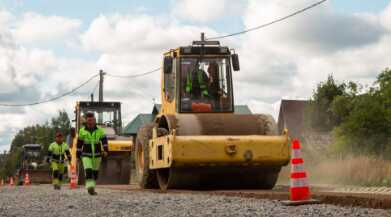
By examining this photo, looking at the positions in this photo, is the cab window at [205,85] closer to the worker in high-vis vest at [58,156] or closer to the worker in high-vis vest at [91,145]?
the worker in high-vis vest at [91,145]

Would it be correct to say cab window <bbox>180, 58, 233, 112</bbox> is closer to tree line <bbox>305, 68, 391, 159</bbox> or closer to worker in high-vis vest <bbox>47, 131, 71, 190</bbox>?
worker in high-vis vest <bbox>47, 131, 71, 190</bbox>

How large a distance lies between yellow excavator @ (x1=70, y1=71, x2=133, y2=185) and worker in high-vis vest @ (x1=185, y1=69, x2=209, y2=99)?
10.4 m

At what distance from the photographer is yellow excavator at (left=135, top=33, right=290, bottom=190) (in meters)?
14.5

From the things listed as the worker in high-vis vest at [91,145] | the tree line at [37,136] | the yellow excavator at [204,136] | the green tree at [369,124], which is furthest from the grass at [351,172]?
the tree line at [37,136]

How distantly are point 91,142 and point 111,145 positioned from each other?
429 inches

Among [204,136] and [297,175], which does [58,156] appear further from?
[297,175]

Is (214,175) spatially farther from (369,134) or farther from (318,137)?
(318,137)

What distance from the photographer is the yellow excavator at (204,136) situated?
14484 millimetres

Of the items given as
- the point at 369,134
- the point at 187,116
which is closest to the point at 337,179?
the point at 187,116

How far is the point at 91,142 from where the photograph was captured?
15.8 meters

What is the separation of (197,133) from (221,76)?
85.8 inches

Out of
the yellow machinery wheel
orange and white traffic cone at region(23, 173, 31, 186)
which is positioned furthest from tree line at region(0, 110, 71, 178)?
the yellow machinery wheel

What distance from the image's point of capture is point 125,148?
2672 centimetres

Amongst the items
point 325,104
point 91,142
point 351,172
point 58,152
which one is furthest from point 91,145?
point 325,104
